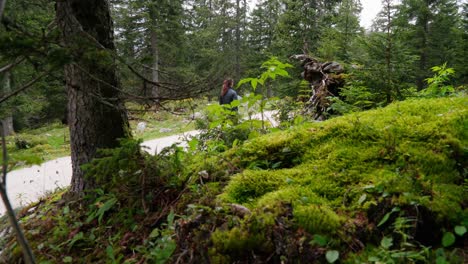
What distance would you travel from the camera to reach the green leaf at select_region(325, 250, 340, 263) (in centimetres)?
145

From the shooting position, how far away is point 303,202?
1.88 metres

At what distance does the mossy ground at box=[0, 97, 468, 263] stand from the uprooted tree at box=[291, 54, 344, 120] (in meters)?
2.46

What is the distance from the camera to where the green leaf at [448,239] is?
1529mm

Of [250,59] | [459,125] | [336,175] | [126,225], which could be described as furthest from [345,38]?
[250,59]

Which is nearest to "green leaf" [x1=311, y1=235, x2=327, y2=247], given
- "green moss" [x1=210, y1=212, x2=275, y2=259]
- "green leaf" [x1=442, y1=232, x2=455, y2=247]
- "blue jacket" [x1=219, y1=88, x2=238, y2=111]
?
"green moss" [x1=210, y1=212, x2=275, y2=259]

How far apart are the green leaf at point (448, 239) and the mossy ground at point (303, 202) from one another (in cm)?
1

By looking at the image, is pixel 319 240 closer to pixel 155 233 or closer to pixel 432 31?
pixel 155 233

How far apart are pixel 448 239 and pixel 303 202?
2.58 feet

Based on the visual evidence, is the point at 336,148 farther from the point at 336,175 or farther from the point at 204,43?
the point at 204,43

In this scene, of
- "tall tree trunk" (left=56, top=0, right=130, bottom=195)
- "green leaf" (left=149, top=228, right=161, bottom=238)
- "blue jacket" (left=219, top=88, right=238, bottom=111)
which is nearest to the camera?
"green leaf" (left=149, top=228, right=161, bottom=238)

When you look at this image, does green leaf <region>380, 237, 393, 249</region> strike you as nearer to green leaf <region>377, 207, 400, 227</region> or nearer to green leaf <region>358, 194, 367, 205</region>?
green leaf <region>377, 207, 400, 227</region>

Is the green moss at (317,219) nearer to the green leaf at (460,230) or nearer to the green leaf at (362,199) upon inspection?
the green leaf at (362,199)

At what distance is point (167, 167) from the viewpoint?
262cm

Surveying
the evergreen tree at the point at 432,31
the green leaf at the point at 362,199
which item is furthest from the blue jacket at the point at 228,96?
the evergreen tree at the point at 432,31
